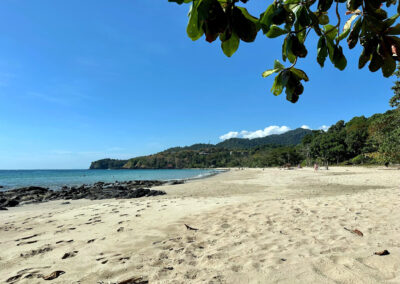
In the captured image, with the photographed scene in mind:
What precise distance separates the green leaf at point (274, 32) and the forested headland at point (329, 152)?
18387 mm

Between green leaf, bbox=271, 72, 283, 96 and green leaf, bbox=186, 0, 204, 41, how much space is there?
0.51 meters

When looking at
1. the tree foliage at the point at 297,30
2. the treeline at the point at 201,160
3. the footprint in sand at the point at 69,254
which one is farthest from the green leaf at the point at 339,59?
the treeline at the point at 201,160

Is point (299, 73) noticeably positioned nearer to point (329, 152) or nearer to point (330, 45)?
point (330, 45)

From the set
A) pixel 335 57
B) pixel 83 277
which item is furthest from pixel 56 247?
pixel 335 57

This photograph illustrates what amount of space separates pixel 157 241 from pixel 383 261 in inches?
119

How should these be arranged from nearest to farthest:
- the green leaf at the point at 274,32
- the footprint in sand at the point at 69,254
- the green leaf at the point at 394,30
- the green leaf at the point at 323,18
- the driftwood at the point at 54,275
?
1. the green leaf at the point at 394,30
2. the green leaf at the point at 274,32
3. the green leaf at the point at 323,18
4. the driftwood at the point at 54,275
5. the footprint in sand at the point at 69,254

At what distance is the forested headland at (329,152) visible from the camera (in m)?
16.9

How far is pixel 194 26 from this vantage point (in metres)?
0.81

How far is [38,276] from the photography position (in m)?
2.44

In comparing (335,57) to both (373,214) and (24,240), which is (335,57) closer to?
(373,214)

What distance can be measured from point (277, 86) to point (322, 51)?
0.30 m

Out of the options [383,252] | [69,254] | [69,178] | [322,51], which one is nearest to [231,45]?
[322,51]

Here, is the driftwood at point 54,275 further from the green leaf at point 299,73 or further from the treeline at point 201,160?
the treeline at point 201,160

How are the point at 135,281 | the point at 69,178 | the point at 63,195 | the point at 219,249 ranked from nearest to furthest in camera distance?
the point at 135,281 < the point at 219,249 < the point at 63,195 < the point at 69,178
